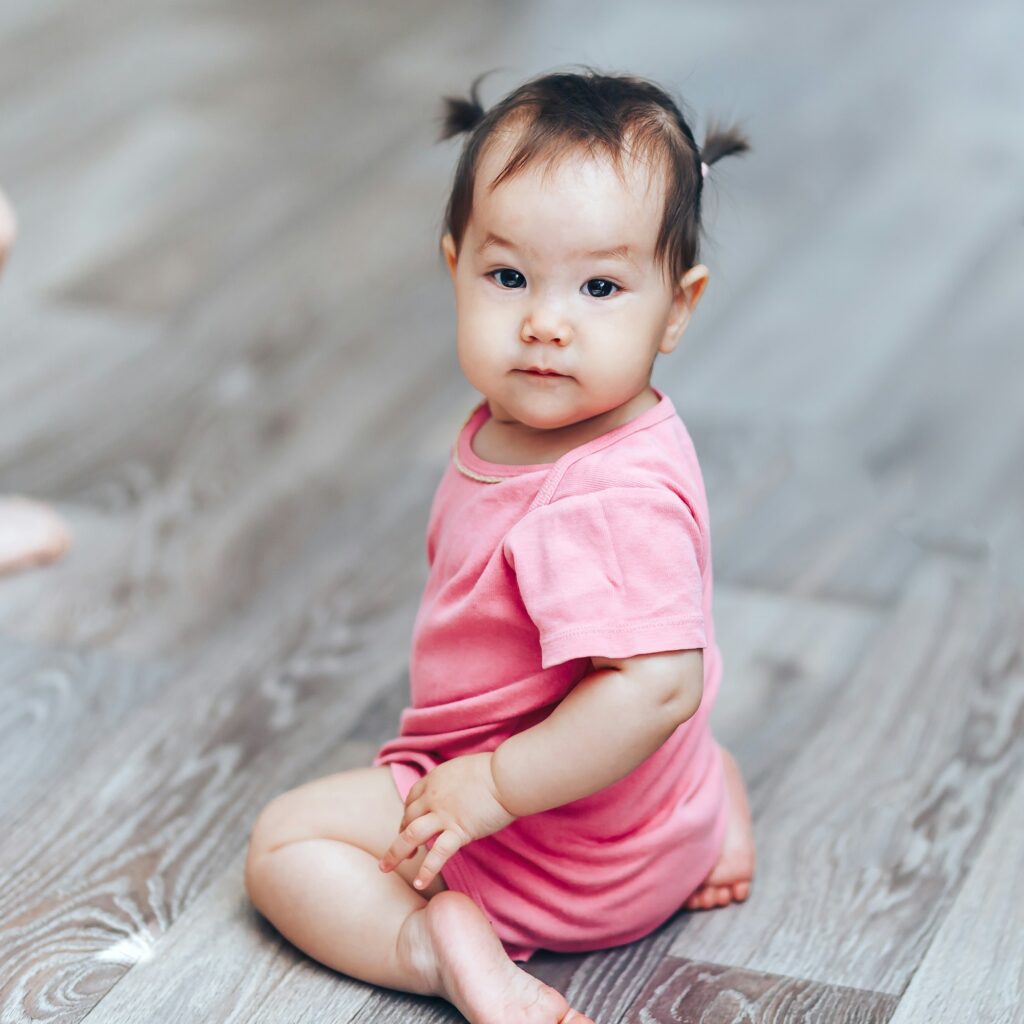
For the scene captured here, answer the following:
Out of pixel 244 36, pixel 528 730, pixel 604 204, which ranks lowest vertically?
pixel 244 36

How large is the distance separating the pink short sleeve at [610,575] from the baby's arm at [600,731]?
0.02 metres

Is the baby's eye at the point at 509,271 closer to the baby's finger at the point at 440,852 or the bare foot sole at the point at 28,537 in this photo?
the baby's finger at the point at 440,852

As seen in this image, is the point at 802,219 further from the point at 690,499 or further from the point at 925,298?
the point at 690,499

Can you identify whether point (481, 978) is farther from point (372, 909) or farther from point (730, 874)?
point (730, 874)

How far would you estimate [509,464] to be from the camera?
1.08m

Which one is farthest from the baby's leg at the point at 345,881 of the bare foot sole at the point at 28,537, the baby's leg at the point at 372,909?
the bare foot sole at the point at 28,537

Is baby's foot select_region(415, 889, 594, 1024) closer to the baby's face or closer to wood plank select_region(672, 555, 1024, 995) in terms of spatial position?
wood plank select_region(672, 555, 1024, 995)

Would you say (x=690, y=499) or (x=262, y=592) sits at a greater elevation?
(x=690, y=499)

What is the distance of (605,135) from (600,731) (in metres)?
0.37

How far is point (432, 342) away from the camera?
206 centimetres

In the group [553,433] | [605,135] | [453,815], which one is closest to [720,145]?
[605,135]

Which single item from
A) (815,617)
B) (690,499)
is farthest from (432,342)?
(690,499)

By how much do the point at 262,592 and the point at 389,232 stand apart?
2.94 ft

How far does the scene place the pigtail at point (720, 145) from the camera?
42.2 inches
